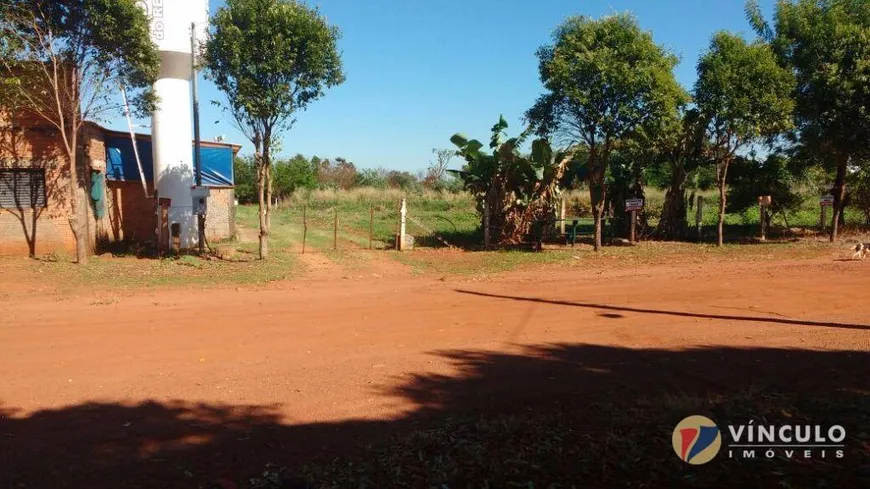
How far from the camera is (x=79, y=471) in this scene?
4.49 meters

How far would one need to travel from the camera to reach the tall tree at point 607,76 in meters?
16.4

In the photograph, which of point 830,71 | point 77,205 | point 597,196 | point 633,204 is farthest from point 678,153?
point 77,205

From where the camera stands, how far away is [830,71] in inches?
693

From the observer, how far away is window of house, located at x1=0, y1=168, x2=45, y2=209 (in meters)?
16.1

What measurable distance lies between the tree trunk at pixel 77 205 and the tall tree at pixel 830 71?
65.7 ft

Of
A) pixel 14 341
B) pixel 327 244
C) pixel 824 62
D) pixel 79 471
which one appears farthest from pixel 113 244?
pixel 824 62

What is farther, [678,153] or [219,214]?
[219,214]

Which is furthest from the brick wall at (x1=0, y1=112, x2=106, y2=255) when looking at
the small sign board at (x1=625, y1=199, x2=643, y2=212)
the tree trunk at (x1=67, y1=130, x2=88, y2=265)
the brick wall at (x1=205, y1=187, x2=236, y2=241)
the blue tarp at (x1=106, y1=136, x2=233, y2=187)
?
the small sign board at (x1=625, y1=199, x2=643, y2=212)

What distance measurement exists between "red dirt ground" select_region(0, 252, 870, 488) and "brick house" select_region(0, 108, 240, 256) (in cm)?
582

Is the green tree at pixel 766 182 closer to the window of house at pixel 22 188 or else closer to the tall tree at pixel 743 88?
the tall tree at pixel 743 88

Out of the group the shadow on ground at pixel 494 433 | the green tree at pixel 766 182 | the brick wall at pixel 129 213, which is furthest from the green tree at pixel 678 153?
the brick wall at pixel 129 213

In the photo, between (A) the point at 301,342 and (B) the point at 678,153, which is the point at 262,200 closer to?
(A) the point at 301,342

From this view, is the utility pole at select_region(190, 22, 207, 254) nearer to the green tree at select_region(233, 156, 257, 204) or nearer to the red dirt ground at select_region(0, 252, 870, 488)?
the red dirt ground at select_region(0, 252, 870, 488)

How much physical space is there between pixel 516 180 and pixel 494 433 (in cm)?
1569
